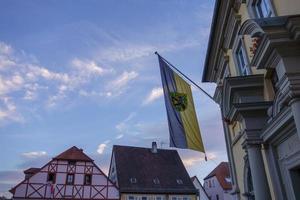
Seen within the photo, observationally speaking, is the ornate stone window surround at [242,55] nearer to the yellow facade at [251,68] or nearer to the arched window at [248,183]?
the yellow facade at [251,68]

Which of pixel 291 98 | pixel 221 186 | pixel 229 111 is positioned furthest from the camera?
pixel 221 186

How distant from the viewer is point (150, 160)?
117 ft

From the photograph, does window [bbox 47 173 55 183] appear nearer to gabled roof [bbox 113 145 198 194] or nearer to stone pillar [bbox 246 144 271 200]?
gabled roof [bbox 113 145 198 194]

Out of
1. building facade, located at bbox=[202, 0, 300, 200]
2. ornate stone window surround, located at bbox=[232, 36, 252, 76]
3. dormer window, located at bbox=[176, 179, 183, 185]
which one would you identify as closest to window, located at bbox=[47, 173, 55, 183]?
dormer window, located at bbox=[176, 179, 183, 185]

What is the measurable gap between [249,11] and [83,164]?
24.4 m

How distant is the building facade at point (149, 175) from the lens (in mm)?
30781

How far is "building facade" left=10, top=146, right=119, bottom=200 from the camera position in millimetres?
26812

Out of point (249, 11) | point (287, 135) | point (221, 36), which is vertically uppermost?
point (221, 36)

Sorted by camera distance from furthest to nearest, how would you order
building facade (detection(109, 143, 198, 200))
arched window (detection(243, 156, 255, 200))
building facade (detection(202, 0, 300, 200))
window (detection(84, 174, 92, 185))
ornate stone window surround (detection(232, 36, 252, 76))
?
building facade (detection(109, 143, 198, 200)) < window (detection(84, 174, 92, 185)) < arched window (detection(243, 156, 255, 200)) < ornate stone window surround (detection(232, 36, 252, 76)) < building facade (detection(202, 0, 300, 200))

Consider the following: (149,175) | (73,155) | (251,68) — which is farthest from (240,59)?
(149,175)

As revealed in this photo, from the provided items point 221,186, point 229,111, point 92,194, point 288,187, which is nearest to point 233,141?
point 229,111

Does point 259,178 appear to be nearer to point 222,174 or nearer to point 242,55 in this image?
point 242,55

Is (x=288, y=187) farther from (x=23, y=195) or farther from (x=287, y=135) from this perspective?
(x=23, y=195)

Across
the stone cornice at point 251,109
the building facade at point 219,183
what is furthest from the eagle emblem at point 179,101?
the building facade at point 219,183
